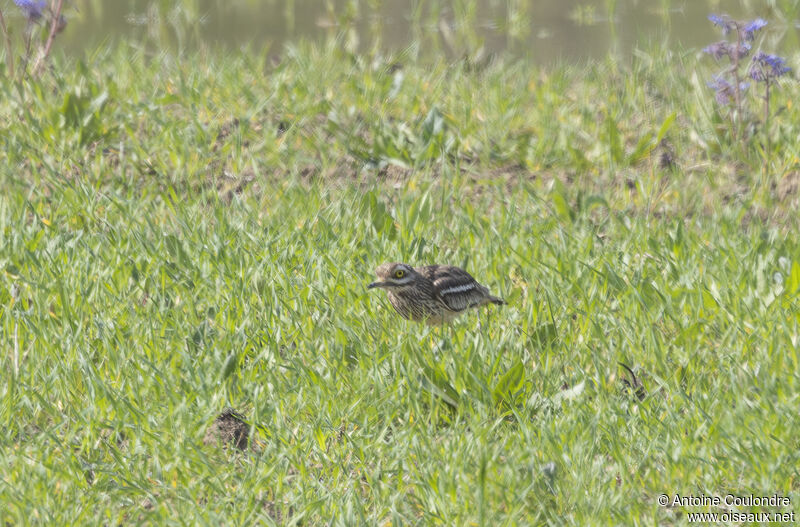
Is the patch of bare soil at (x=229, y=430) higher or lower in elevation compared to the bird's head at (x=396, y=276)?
lower

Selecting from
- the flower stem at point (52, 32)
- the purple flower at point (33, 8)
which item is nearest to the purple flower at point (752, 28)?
the flower stem at point (52, 32)

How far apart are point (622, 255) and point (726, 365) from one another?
122 cm

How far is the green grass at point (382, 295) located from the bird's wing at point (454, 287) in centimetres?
11

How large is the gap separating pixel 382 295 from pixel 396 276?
0.38m

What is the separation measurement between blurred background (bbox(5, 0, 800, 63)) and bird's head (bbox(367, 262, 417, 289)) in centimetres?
446

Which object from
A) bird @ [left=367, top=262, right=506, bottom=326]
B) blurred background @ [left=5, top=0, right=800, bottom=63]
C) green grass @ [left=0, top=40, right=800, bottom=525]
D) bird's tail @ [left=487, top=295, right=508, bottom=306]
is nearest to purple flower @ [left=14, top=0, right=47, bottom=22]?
green grass @ [left=0, top=40, right=800, bottom=525]

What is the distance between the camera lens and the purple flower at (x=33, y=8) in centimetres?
734

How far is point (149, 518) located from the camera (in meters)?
3.75

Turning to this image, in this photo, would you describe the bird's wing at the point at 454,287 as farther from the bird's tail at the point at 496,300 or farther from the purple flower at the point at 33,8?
the purple flower at the point at 33,8

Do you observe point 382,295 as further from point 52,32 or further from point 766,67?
point 52,32

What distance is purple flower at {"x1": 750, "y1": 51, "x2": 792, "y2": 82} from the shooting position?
6.87 metres

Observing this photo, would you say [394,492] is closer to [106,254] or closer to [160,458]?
[160,458]

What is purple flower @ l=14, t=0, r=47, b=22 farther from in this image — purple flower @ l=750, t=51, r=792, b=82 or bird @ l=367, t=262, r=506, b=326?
purple flower @ l=750, t=51, r=792, b=82

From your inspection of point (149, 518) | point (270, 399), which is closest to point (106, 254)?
point (270, 399)
